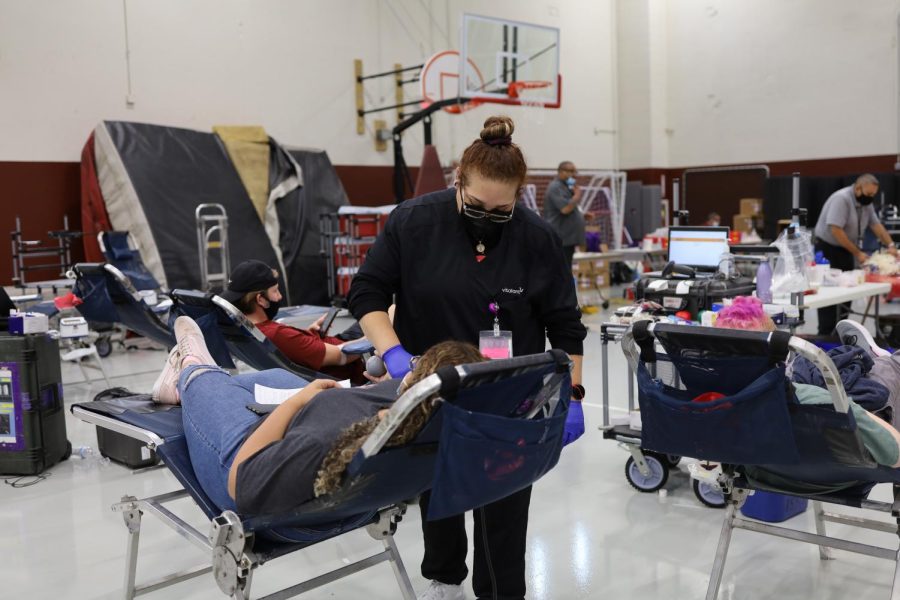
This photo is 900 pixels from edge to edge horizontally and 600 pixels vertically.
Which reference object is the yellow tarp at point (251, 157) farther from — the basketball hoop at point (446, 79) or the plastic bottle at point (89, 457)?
the plastic bottle at point (89, 457)

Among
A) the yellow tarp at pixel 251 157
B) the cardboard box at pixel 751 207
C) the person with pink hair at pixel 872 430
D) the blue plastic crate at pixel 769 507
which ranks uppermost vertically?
the yellow tarp at pixel 251 157

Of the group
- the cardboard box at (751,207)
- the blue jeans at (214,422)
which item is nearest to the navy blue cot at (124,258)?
the blue jeans at (214,422)

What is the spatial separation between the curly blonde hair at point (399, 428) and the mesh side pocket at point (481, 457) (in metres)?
0.10

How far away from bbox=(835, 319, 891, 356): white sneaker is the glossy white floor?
735mm

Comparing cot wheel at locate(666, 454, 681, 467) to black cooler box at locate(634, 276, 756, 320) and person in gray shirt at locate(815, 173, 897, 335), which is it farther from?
person in gray shirt at locate(815, 173, 897, 335)

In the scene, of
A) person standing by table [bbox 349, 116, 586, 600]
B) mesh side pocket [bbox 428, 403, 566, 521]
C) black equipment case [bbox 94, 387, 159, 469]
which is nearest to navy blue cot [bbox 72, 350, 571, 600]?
mesh side pocket [bbox 428, 403, 566, 521]

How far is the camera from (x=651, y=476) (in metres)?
3.61

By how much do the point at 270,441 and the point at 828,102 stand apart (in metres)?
12.2

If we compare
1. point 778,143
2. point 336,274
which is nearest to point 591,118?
point 778,143

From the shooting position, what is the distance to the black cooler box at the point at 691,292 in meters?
3.80

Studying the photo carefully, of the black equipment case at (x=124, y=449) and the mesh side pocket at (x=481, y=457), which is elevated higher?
the mesh side pocket at (x=481, y=457)

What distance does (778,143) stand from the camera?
12.8 m

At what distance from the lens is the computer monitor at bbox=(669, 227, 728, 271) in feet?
15.7

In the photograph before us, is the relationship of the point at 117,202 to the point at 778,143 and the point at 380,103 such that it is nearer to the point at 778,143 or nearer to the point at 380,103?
the point at 380,103
